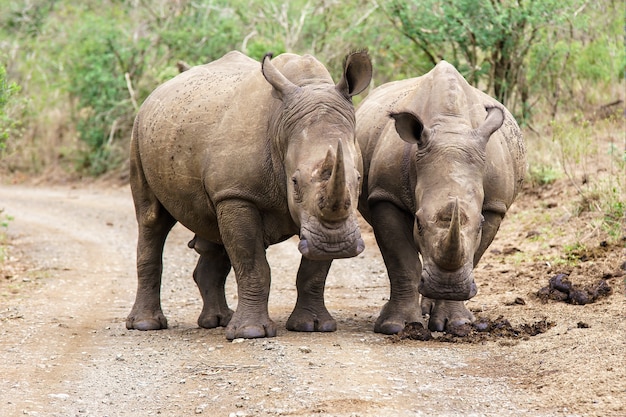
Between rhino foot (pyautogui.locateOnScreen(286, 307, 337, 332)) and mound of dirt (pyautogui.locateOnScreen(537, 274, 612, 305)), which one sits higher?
→ mound of dirt (pyautogui.locateOnScreen(537, 274, 612, 305))

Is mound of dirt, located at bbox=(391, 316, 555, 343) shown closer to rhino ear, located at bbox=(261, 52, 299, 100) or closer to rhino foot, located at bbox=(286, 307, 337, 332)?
rhino foot, located at bbox=(286, 307, 337, 332)

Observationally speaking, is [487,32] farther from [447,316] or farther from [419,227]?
[419,227]

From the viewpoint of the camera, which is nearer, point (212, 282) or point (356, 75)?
point (356, 75)

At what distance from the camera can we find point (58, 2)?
95.3 feet

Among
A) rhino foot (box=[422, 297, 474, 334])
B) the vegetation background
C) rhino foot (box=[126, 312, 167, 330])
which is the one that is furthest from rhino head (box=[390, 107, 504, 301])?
the vegetation background

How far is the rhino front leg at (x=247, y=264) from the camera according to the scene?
791 cm

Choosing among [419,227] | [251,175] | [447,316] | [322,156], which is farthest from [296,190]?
[447,316]

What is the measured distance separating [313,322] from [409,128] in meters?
1.75

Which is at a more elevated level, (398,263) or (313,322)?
(398,263)

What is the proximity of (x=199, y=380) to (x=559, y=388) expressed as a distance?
7.16ft

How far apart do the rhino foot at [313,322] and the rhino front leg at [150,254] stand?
1.35 meters

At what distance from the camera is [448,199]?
720 cm

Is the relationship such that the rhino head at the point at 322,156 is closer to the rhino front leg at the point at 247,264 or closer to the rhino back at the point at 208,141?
the rhino back at the point at 208,141

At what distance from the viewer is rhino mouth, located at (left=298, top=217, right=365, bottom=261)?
23.3 feet
